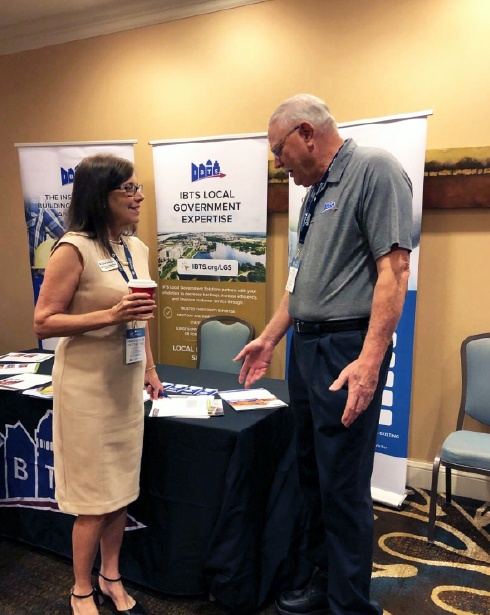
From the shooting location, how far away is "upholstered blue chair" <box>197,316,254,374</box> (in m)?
3.24

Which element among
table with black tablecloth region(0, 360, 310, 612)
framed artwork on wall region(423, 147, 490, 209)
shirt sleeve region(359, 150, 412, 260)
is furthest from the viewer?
framed artwork on wall region(423, 147, 490, 209)

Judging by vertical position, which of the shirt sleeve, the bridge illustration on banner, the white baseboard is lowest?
the white baseboard

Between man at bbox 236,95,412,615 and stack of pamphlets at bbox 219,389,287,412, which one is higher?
man at bbox 236,95,412,615

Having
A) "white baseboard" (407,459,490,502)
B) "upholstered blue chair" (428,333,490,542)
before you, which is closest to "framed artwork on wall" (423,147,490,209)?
"upholstered blue chair" (428,333,490,542)

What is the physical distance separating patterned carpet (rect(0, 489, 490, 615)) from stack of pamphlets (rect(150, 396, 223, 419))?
0.72m

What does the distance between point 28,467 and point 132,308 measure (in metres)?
1.15

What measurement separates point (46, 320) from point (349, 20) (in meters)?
2.69

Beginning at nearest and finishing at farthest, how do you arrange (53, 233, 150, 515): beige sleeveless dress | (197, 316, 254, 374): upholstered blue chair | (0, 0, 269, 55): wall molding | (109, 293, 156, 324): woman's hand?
(109, 293, 156, 324): woman's hand → (53, 233, 150, 515): beige sleeveless dress → (197, 316, 254, 374): upholstered blue chair → (0, 0, 269, 55): wall molding

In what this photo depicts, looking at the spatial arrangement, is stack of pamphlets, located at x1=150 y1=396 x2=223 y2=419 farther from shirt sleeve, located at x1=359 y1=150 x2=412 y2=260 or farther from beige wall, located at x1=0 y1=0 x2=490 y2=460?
beige wall, located at x1=0 y1=0 x2=490 y2=460

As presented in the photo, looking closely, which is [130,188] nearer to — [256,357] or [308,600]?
[256,357]

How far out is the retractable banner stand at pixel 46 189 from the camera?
12.5 ft

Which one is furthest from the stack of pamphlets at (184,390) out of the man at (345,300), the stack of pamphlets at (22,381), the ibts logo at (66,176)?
the ibts logo at (66,176)

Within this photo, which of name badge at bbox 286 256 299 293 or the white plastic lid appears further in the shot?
name badge at bbox 286 256 299 293

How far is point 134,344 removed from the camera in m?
1.64
